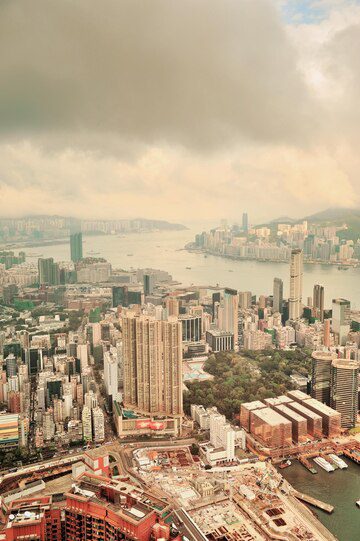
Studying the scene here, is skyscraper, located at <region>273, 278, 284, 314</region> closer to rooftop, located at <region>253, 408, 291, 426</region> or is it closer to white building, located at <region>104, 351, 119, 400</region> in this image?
rooftop, located at <region>253, 408, 291, 426</region>

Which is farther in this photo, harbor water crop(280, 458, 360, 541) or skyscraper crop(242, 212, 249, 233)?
skyscraper crop(242, 212, 249, 233)

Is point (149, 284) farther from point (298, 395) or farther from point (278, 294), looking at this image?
point (298, 395)

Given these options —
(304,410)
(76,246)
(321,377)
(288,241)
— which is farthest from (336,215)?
(76,246)

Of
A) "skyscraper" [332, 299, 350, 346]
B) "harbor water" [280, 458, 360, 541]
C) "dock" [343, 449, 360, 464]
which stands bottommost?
"harbor water" [280, 458, 360, 541]

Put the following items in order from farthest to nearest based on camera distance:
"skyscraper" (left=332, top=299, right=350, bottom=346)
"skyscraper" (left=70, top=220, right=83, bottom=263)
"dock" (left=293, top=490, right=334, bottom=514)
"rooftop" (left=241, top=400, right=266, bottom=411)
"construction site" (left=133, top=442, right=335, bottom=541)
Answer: "skyscraper" (left=70, top=220, right=83, bottom=263) < "skyscraper" (left=332, top=299, right=350, bottom=346) < "rooftop" (left=241, top=400, right=266, bottom=411) < "dock" (left=293, top=490, right=334, bottom=514) < "construction site" (left=133, top=442, right=335, bottom=541)

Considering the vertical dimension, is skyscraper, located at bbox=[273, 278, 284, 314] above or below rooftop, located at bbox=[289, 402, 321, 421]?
above

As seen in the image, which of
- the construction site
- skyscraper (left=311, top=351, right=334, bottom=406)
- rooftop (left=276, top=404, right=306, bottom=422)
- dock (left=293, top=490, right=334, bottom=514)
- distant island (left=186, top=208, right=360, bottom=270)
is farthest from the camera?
distant island (left=186, top=208, right=360, bottom=270)

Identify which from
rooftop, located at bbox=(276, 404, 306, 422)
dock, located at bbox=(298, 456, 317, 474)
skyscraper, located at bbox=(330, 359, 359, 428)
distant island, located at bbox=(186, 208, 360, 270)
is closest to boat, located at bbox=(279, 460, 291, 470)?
dock, located at bbox=(298, 456, 317, 474)
